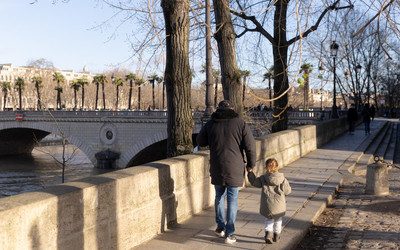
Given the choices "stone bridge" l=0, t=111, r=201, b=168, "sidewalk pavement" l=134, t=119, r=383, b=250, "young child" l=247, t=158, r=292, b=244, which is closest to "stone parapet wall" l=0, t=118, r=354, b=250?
"sidewalk pavement" l=134, t=119, r=383, b=250

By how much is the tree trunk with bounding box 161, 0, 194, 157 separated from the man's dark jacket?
9.15 feet

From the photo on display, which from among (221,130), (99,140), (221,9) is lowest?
(99,140)

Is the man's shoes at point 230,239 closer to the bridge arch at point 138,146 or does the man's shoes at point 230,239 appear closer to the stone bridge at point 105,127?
the stone bridge at point 105,127

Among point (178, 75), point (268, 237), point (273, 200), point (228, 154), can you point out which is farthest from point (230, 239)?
point (178, 75)

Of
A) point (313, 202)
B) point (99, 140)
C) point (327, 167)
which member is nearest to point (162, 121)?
point (99, 140)

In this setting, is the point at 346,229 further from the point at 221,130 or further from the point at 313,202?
the point at 221,130

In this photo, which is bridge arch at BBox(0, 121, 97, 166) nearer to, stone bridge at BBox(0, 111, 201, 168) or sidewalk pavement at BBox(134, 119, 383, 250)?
stone bridge at BBox(0, 111, 201, 168)

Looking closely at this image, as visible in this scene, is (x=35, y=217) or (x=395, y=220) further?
(x=395, y=220)

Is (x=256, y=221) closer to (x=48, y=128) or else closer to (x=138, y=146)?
(x=138, y=146)

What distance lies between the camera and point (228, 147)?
4.77 metres

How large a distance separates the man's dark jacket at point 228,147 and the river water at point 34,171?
24.6 m

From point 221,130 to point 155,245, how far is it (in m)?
1.46

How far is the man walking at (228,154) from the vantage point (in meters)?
4.75

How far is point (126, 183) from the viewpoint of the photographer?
4.43m
